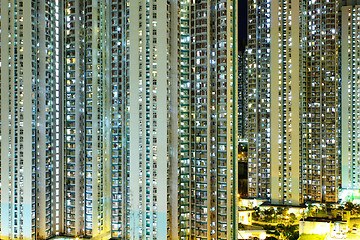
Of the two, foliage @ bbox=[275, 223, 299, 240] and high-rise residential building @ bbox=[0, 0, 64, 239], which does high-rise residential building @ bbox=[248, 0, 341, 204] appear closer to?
foliage @ bbox=[275, 223, 299, 240]

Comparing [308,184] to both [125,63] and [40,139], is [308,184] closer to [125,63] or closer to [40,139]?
[125,63]

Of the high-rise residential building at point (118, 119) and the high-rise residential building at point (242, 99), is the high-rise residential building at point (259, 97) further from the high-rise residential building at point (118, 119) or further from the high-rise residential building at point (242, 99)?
the high-rise residential building at point (242, 99)

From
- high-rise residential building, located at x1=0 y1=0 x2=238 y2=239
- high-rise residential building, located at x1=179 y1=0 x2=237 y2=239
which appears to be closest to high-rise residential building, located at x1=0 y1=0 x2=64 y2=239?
high-rise residential building, located at x1=0 y1=0 x2=238 y2=239

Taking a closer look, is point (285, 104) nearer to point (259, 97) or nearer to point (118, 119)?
point (259, 97)

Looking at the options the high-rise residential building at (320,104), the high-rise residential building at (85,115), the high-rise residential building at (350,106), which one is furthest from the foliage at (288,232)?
the high-rise residential building at (350,106)

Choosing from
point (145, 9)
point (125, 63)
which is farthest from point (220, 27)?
point (125, 63)

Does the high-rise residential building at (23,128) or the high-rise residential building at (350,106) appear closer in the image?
the high-rise residential building at (23,128)

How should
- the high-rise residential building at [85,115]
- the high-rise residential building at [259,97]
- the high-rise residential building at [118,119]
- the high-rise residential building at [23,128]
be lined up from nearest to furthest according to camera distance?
the high-rise residential building at [118,119] < the high-rise residential building at [23,128] < the high-rise residential building at [85,115] < the high-rise residential building at [259,97]
